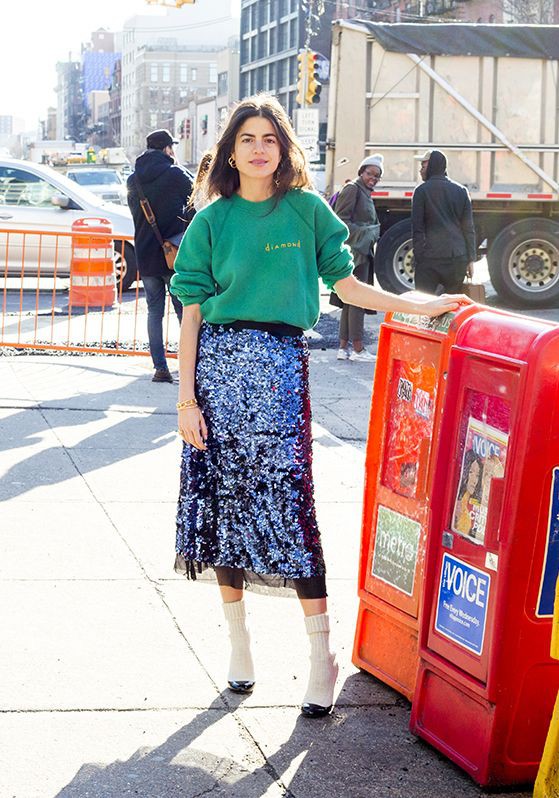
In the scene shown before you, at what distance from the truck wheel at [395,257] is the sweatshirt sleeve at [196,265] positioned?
11.4 m

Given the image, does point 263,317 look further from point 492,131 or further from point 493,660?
point 492,131

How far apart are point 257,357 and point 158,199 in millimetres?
5704

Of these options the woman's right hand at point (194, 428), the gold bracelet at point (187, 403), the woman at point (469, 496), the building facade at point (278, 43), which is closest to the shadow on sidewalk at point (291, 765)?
the woman at point (469, 496)

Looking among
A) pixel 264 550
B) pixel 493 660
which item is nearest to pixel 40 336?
pixel 264 550

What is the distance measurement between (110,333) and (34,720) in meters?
9.03

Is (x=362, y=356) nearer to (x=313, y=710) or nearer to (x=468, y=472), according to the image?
(x=313, y=710)

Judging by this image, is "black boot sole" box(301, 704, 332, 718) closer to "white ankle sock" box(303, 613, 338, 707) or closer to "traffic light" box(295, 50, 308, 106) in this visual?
"white ankle sock" box(303, 613, 338, 707)

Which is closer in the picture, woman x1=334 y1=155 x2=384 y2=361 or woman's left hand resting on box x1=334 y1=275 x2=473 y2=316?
woman's left hand resting on box x1=334 y1=275 x2=473 y2=316

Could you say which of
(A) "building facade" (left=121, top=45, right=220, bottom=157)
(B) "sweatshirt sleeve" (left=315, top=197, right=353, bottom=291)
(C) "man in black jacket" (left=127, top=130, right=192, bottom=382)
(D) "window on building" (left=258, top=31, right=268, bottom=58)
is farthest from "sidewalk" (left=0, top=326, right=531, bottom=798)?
(A) "building facade" (left=121, top=45, right=220, bottom=157)

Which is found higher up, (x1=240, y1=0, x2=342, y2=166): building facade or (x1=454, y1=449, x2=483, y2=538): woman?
(x1=240, y1=0, x2=342, y2=166): building facade

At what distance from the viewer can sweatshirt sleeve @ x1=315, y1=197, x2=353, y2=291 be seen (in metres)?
3.83

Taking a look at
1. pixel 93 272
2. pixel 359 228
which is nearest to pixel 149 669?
pixel 359 228

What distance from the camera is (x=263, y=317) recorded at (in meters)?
3.74

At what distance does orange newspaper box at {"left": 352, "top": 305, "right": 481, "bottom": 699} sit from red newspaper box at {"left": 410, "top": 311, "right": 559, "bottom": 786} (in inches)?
10.5
